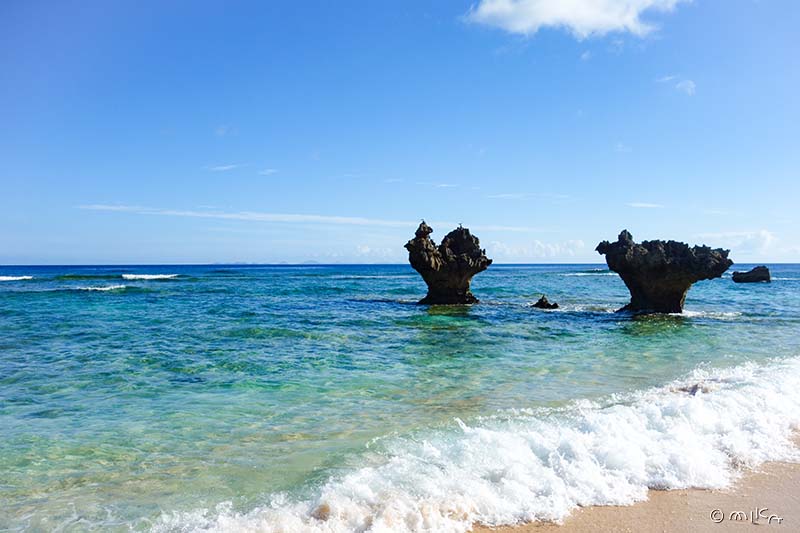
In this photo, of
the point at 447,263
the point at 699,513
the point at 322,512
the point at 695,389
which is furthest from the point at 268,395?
the point at 447,263

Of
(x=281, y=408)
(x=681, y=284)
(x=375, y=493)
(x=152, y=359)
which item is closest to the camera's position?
(x=375, y=493)

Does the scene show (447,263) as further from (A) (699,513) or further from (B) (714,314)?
(A) (699,513)

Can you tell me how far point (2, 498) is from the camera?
6434 mm

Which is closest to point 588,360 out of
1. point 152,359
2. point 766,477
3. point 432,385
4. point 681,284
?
point 432,385

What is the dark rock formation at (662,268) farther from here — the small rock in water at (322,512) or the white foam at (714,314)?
the small rock in water at (322,512)

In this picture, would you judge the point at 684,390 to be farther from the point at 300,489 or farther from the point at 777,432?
the point at 300,489

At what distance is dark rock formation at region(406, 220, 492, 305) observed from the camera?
1292 inches

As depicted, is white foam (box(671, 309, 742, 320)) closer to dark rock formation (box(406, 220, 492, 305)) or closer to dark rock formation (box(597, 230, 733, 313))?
dark rock formation (box(597, 230, 733, 313))

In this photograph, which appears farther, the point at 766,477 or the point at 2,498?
the point at 766,477

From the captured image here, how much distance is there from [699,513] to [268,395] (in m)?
7.66

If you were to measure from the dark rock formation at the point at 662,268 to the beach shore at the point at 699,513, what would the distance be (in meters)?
22.3

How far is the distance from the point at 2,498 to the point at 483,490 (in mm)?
5434

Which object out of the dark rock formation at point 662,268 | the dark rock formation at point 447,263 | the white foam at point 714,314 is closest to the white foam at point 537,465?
the white foam at point 714,314

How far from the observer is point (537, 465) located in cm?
702
